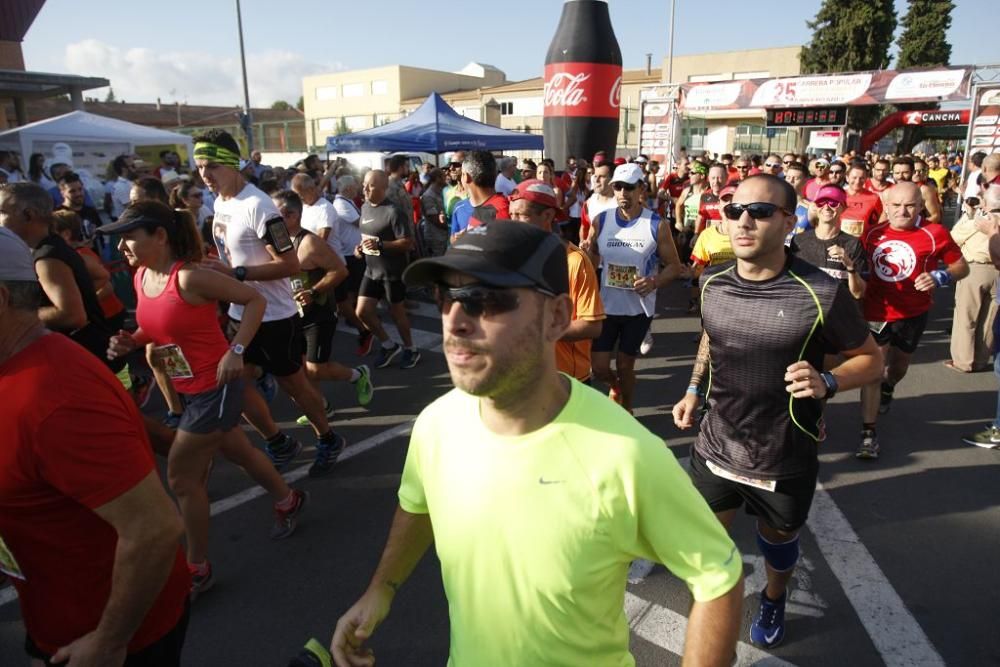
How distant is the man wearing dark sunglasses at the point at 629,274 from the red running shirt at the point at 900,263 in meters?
1.47

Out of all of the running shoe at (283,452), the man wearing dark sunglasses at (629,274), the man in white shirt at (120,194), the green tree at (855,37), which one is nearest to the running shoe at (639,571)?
the man wearing dark sunglasses at (629,274)

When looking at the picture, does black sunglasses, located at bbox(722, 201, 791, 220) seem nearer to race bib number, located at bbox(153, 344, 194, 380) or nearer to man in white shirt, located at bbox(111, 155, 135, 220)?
race bib number, located at bbox(153, 344, 194, 380)

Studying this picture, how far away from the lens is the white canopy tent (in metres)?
13.6

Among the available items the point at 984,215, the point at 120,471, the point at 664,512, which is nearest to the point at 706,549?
the point at 664,512

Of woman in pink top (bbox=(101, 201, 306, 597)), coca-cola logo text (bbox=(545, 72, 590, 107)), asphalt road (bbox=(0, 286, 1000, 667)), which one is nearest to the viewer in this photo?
asphalt road (bbox=(0, 286, 1000, 667))

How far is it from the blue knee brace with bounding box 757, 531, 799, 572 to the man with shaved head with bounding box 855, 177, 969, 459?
2.22 metres

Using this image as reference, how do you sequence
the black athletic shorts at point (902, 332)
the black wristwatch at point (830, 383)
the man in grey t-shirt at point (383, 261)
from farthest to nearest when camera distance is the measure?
the man in grey t-shirt at point (383, 261)
the black athletic shorts at point (902, 332)
the black wristwatch at point (830, 383)

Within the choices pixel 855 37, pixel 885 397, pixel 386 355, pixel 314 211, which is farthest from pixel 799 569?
pixel 855 37

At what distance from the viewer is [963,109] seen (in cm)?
2603

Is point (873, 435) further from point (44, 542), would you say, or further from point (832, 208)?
point (44, 542)

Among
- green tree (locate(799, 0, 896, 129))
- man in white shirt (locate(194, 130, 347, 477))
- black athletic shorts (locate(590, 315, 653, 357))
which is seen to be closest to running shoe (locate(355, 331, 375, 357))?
man in white shirt (locate(194, 130, 347, 477))

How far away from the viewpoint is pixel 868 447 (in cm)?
447

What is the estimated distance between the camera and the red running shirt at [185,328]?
3.01m

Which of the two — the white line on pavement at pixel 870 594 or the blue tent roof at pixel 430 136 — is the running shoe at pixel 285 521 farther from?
the blue tent roof at pixel 430 136
